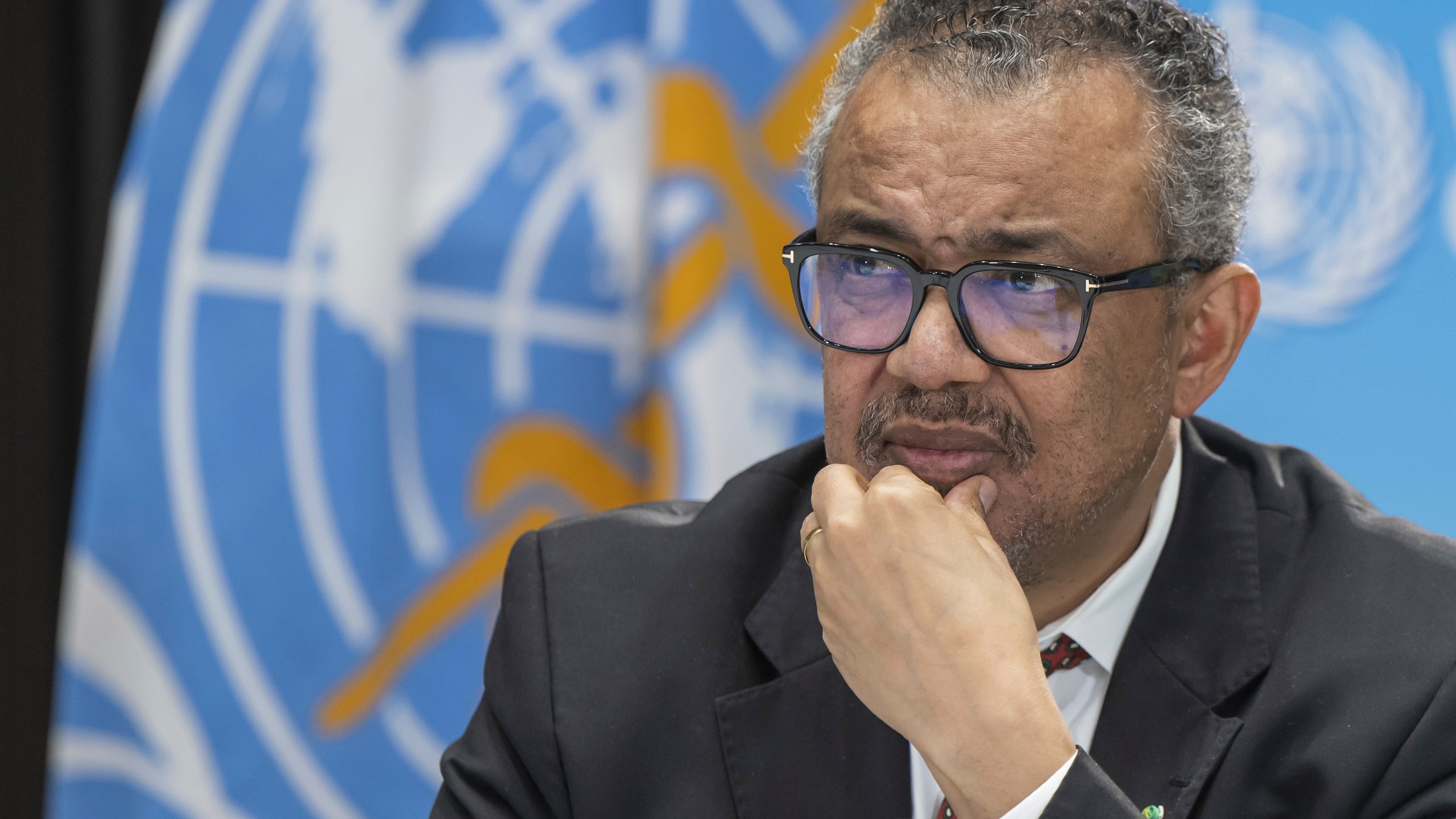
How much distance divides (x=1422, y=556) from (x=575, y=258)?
2155 millimetres

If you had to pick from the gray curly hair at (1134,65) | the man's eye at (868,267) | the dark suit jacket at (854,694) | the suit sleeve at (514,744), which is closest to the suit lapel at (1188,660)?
the dark suit jacket at (854,694)

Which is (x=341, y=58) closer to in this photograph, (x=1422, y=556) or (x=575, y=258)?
(x=575, y=258)

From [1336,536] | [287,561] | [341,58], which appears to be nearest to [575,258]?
[341,58]

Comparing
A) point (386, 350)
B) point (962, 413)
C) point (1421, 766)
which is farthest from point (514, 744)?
point (386, 350)

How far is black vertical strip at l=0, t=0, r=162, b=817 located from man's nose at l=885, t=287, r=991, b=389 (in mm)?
2323

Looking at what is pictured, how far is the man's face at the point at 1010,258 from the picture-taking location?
1580mm

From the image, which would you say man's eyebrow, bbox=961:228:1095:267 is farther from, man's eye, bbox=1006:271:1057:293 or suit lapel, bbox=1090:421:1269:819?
suit lapel, bbox=1090:421:1269:819

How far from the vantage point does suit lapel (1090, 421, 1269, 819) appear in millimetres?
1652

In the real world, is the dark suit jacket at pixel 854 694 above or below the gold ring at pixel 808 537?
below

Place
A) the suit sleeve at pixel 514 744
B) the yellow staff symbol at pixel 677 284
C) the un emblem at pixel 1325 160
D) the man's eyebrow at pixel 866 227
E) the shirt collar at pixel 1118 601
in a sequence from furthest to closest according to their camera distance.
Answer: the yellow staff symbol at pixel 677 284 < the un emblem at pixel 1325 160 < the shirt collar at pixel 1118 601 < the suit sleeve at pixel 514 744 < the man's eyebrow at pixel 866 227

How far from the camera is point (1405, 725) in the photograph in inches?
60.9

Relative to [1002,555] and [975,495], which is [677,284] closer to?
[975,495]

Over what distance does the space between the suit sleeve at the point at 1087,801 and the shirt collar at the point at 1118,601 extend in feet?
1.57

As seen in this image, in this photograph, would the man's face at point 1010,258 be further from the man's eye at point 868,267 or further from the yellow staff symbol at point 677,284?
the yellow staff symbol at point 677,284
